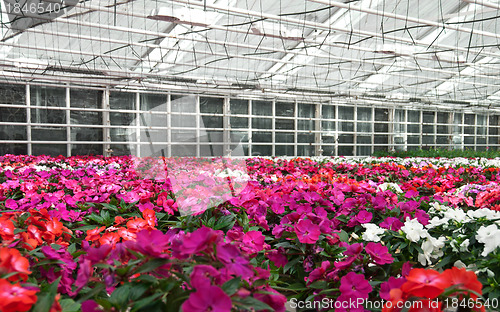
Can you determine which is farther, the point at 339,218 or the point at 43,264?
the point at 339,218

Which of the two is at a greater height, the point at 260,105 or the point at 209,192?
the point at 260,105

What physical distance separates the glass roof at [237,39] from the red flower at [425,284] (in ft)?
18.8

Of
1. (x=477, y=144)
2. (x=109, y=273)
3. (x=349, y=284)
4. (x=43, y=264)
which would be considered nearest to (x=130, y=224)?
(x=43, y=264)

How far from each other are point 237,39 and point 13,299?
10.5 m

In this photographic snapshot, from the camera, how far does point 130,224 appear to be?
1.23 metres

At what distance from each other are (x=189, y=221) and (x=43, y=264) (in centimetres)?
59

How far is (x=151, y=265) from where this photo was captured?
694mm

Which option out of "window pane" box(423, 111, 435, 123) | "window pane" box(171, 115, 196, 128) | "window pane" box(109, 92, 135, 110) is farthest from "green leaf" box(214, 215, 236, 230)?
"window pane" box(423, 111, 435, 123)

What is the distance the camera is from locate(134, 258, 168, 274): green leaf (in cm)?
68

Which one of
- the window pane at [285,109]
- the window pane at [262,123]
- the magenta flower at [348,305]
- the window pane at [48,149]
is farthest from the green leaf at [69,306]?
the window pane at [285,109]

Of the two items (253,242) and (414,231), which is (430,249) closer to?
(414,231)

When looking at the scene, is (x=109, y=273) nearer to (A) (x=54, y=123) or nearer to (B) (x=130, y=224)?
(B) (x=130, y=224)

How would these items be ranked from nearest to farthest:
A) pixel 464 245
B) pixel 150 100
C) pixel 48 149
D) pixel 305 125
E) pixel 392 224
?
pixel 464 245, pixel 392 224, pixel 48 149, pixel 150 100, pixel 305 125

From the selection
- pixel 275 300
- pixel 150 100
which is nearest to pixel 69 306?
pixel 275 300
